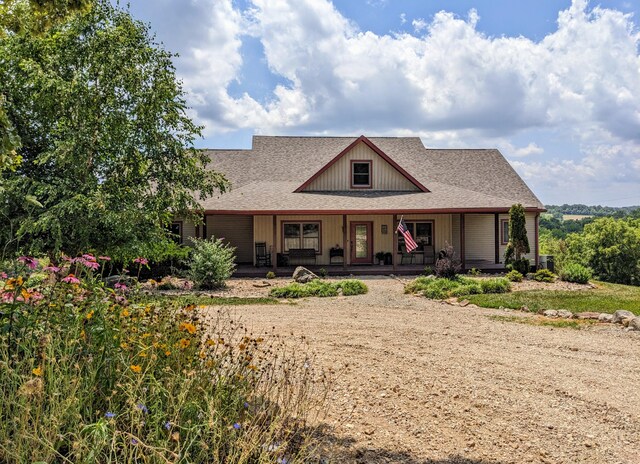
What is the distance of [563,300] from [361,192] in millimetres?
10967

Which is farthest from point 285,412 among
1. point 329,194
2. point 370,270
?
point 329,194

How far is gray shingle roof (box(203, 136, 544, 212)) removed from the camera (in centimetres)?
1958

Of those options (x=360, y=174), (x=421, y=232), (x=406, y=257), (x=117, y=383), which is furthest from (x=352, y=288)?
(x=117, y=383)

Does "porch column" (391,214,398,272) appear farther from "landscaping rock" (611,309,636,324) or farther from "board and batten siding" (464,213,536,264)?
"landscaping rock" (611,309,636,324)

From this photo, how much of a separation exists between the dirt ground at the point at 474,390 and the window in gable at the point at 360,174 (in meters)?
13.0

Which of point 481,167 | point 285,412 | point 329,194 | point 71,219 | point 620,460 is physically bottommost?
point 620,460

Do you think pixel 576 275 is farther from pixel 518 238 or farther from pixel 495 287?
pixel 495 287

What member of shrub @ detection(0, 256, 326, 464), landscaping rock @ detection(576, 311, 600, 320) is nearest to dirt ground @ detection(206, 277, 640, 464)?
landscaping rock @ detection(576, 311, 600, 320)

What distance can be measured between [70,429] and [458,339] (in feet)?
21.8

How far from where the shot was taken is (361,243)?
70.1ft

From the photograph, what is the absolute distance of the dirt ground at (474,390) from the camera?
396 cm

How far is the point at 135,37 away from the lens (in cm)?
1202

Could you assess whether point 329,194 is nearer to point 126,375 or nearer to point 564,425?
point 564,425

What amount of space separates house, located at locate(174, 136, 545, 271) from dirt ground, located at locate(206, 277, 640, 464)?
10127 millimetres
